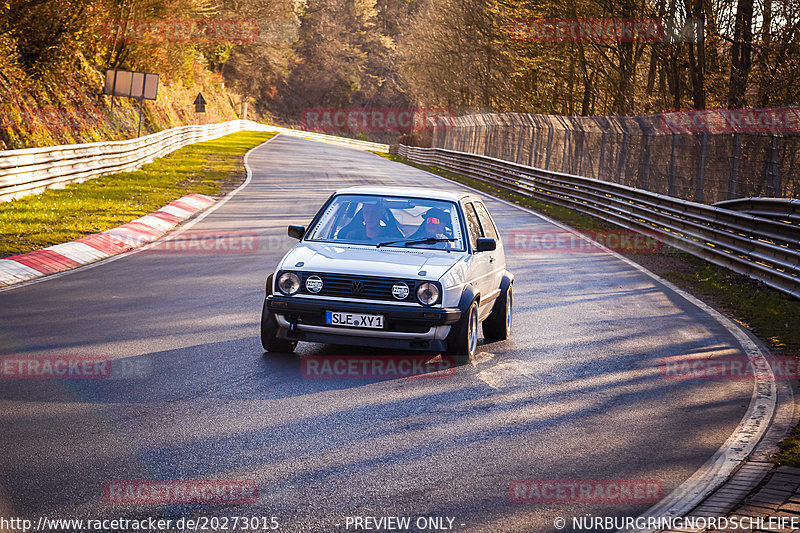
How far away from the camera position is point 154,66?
4472cm

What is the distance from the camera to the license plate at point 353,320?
7738 millimetres

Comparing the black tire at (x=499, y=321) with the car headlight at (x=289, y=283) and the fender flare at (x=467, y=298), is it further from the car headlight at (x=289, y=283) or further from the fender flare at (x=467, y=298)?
the car headlight at (x=289, y=283)

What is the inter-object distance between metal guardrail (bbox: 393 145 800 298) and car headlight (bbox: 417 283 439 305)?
6.46 meters

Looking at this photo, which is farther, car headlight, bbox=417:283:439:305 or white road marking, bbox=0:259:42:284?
white road marking, bbox=0:259:42:284

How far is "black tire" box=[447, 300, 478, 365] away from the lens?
314 inches

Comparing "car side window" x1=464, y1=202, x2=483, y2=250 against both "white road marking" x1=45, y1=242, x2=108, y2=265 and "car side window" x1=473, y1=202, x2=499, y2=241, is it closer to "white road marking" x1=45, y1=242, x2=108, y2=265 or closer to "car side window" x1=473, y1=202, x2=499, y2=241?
"car side window" x1=473, y1=202, x2=499, y2=241

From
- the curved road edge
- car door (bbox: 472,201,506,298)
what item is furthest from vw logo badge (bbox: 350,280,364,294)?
the curved road edge

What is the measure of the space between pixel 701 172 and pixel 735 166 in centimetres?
178

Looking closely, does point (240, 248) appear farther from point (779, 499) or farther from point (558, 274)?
point (779, 499)

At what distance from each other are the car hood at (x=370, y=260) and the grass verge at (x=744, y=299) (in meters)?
3.32

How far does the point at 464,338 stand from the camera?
803cm

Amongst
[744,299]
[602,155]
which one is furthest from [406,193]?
[602,155]

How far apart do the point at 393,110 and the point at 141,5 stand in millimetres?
83389

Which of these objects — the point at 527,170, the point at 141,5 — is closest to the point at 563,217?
A: the point at 527,170
